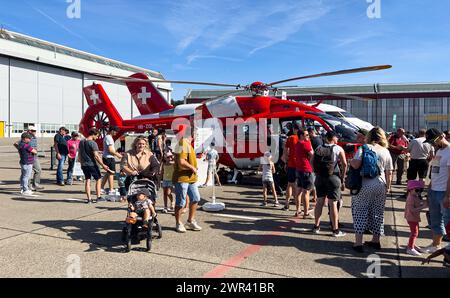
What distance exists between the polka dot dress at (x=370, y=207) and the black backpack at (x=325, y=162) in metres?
0.64

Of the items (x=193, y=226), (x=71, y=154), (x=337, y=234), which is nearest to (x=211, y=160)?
(x=193, y=226)

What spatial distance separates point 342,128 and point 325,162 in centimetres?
456

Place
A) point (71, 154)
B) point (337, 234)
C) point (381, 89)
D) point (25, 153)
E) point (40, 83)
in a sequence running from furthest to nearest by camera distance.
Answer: point (381, 89), point (40, 83), point (71, 154), point (25, 153), point (337, 234)

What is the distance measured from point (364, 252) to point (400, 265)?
52 cm

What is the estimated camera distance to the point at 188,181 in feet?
17.7

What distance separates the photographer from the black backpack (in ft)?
17.0

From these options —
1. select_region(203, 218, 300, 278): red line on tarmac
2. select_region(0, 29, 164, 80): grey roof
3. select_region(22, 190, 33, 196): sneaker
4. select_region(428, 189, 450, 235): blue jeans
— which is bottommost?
select_region(203, 218, 300, 278): red line on tarmac

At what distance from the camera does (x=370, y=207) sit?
4691mm

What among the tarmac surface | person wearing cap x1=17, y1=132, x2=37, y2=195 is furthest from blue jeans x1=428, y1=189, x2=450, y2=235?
person wearing cap x1=17, y1=132, x2=37, y2=195

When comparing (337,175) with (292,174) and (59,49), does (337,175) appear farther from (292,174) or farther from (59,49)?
(59,49)

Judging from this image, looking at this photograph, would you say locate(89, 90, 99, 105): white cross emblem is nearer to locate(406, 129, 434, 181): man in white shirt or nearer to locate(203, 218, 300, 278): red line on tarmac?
locate(203, 218, 300, 278): red line on tarmac

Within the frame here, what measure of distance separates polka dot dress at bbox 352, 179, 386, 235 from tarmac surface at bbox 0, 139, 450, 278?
0.37m

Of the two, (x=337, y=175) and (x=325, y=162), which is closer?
(x=325, y=162)

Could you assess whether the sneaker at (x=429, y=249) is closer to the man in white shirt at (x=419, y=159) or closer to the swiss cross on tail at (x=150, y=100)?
the man in white shirt at (x=419, y=159)
